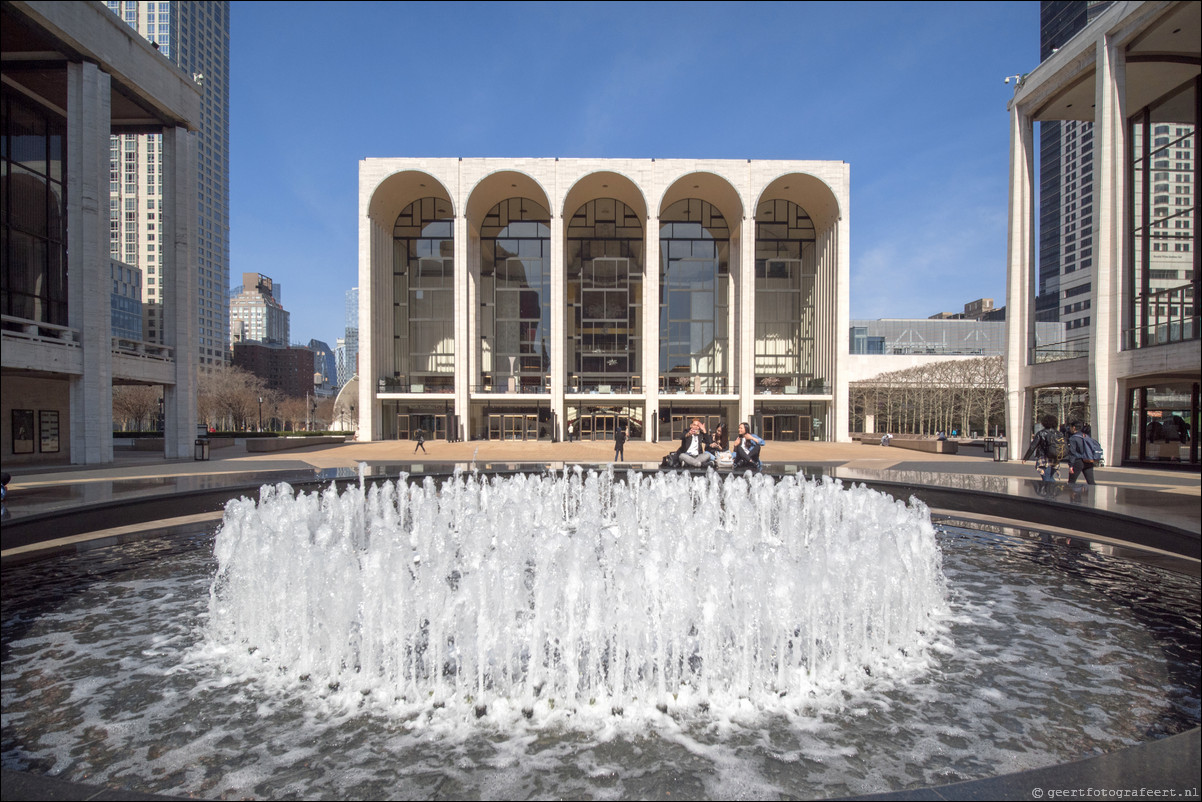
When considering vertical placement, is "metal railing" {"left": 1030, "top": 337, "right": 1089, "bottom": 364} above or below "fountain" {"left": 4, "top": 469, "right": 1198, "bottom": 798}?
above

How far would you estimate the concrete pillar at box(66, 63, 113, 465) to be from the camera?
1869cm

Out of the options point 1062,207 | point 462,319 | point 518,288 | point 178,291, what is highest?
point 1062,207

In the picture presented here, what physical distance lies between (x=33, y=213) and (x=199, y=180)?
136516 millimetres

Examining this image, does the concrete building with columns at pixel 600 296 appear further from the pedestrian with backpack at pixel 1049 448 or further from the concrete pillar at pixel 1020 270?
the pedestrian with backpack at pixel 1049 448

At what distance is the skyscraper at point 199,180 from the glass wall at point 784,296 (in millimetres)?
89043

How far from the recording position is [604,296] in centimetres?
4353

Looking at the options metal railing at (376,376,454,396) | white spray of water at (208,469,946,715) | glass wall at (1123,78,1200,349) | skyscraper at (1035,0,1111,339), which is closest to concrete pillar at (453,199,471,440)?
metal railing at (376,376,454,396)

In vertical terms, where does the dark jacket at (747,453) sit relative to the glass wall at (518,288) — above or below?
below

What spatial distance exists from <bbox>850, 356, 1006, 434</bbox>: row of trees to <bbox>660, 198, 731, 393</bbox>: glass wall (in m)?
15.3

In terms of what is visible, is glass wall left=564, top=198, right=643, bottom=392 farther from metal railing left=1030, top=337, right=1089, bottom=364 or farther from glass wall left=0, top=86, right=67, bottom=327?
glass wall left=0, top=86, right=67, bottom=327

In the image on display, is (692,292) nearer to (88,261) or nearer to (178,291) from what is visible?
(178,291)

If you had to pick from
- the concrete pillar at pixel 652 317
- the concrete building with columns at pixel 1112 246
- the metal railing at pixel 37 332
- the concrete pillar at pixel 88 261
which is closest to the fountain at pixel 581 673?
the concrete building with columns at pixel 1112 246

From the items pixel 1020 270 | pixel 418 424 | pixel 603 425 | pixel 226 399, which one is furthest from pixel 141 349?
pixel 1020 270

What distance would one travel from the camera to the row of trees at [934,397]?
144ft
